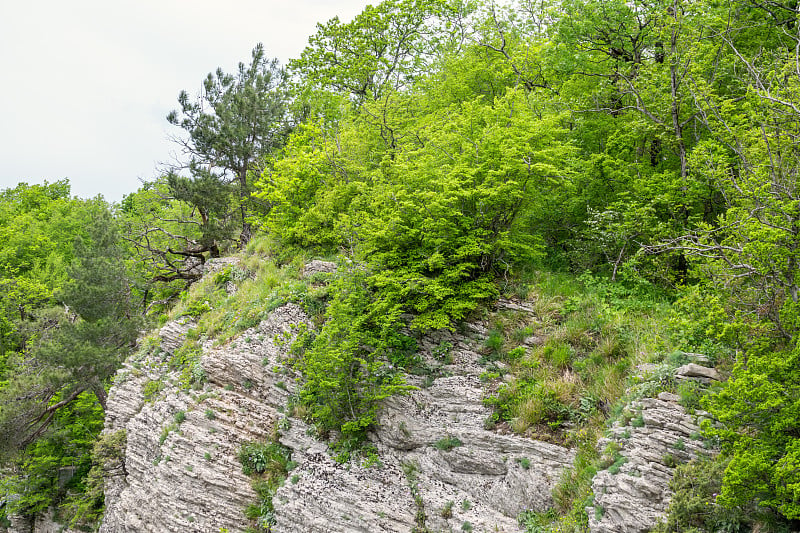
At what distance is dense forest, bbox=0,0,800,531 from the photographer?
6684 mm

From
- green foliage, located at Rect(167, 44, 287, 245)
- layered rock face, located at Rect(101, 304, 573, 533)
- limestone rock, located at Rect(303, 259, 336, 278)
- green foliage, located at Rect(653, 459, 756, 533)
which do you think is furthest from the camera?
green foliage, located at Rect(167, 44, 287, 245)

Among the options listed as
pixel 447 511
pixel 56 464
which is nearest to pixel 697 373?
pixel 447 511

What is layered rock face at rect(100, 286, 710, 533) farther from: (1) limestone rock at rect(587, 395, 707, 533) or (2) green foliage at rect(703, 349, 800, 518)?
(2) green foliage at rect(703, 349, 800, 518)

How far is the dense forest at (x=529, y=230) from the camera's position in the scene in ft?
21.9

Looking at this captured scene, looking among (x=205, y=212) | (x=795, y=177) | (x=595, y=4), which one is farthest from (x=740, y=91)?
(x=205, y=212)

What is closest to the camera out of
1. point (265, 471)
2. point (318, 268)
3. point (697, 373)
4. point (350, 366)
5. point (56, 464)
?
point (697, 373)

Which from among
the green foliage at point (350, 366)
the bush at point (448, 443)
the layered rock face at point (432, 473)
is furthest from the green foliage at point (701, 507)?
the green foliage at point (350, 366)

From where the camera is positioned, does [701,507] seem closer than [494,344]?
Yes

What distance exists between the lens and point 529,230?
45.1ft

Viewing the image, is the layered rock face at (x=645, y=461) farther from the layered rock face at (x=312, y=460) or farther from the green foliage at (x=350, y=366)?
the green foliage at (x=350, y=366)

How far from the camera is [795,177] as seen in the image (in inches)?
267

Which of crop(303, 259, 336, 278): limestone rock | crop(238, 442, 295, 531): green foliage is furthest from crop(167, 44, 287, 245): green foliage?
crop(238, 442, 295, 531): green foliage

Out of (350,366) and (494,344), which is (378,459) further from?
(494,344)

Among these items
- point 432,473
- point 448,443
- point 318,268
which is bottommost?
point 432,473
